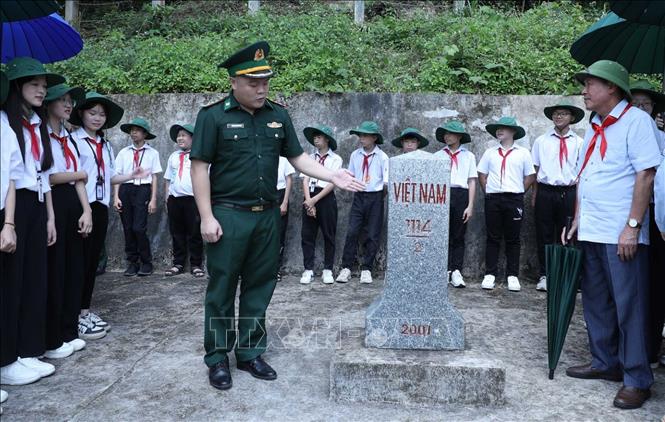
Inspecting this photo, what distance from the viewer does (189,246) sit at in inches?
337

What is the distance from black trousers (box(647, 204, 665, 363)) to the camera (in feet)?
14.6

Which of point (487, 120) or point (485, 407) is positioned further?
point (487, 120)

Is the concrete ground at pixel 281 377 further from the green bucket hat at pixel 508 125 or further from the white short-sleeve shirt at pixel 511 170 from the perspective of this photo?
the green bucket hat at pixel 508 125

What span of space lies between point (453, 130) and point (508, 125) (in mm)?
661

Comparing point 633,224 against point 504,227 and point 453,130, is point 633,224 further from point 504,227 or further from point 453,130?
point 453,130

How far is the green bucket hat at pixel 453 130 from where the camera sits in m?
7.64

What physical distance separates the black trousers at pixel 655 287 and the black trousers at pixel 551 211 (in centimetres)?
283

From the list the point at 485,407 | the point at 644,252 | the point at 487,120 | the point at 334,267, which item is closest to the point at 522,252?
the point at 487,120

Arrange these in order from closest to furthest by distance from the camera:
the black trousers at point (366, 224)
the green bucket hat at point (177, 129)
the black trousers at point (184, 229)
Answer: the black trousers at point (366, 224) → the green bucket hat at point (177, 129) → the black trousers at point (184, 229)

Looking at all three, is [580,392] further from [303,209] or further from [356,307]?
[303,209]

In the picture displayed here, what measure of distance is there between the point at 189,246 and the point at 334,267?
2.05 m

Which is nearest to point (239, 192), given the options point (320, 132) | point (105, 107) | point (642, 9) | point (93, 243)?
point (93, 243)

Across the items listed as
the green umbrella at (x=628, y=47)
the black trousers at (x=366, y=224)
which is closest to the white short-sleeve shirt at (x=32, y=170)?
the black trousers at (x=366, y=224)

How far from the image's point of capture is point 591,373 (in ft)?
14.7
